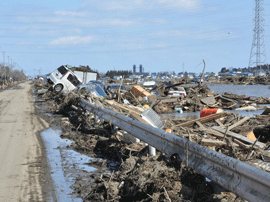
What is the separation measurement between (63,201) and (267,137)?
7850 millimetres

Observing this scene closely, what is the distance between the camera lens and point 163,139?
18.9 feet

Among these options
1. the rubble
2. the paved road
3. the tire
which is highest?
the tire

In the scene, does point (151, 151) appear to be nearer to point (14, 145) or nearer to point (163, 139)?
point (163, 139)

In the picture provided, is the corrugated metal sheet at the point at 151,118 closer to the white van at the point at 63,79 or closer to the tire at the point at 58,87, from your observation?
the tire at the point at 58,87

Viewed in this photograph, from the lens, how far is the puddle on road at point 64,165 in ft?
16.6

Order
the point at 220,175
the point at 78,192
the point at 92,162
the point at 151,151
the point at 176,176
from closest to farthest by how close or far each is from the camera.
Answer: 1. the point at 220,175
2. the point at 176,176
3. the point at 78,192
4. the point at 151,151
5. the point at 92,162

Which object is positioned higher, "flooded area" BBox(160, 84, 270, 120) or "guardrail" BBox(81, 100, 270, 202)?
"guardrail" BBox(81, 100, 270, 202)

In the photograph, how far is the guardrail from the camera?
3.24 m

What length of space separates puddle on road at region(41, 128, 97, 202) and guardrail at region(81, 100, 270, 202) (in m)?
1.65

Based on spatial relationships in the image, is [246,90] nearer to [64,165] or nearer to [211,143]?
[211,143]

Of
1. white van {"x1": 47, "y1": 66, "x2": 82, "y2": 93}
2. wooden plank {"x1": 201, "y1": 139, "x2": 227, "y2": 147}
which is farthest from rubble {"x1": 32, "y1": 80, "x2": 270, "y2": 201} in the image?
white van {"x1": 47, "y1": 66, "x2": 82, "y2": 93}

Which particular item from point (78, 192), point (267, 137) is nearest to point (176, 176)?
point (78, 192)

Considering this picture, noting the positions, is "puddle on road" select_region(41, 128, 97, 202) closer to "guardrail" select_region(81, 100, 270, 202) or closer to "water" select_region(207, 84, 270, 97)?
"guardrail" select_region(81, 100, 270, 202)

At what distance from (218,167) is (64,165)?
3.82m
